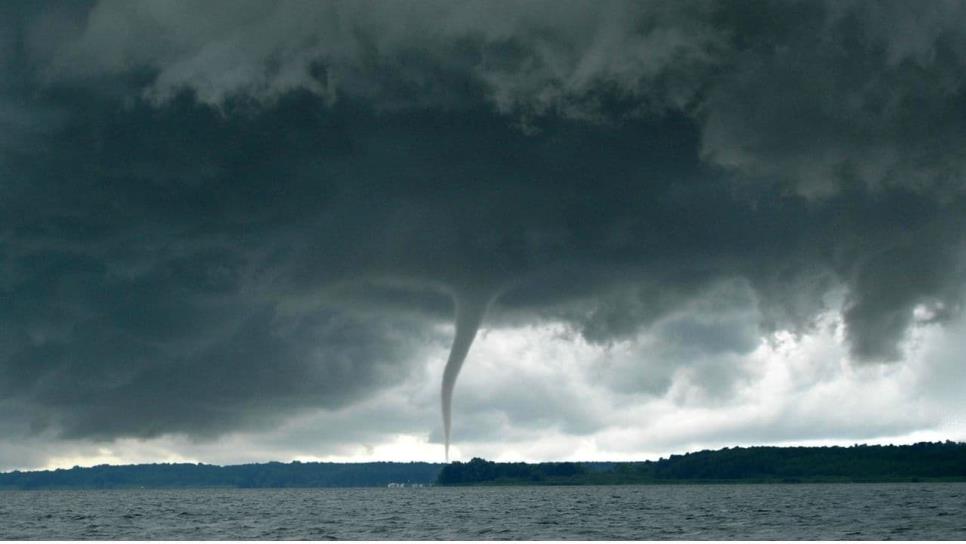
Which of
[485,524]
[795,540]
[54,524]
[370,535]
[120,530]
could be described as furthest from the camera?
[54,524]

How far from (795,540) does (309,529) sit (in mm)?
59758

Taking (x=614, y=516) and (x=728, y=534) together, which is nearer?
(x=728, y=534)

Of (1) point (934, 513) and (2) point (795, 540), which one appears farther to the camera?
(1) point (934, 513)

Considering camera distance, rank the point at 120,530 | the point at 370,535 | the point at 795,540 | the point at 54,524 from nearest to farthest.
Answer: the point at 795,540
the point at 370,535
the point at 120,530
the point at 54,524

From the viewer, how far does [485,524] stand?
12512cm

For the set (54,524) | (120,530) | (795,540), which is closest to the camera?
(795,540)

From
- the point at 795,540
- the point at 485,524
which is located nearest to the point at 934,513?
the point at 795,540

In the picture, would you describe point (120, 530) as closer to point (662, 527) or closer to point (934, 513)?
point (662, 527)

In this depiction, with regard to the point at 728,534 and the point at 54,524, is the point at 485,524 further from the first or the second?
the point at 54,524

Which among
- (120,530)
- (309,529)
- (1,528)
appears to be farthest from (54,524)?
(309,529)

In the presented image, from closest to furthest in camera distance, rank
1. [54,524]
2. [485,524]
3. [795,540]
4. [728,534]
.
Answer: [795,540] < [728,534] < [485,524] < [54,524]

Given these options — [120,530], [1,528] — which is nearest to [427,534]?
[120,530]

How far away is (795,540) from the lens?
88250 millimetres

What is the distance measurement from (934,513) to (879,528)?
32766 mm
